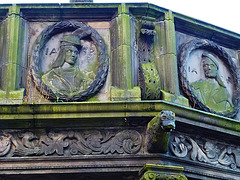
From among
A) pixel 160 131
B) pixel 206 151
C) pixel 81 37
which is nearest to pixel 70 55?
pixel 81 37

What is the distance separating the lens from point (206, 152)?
29.9 feet

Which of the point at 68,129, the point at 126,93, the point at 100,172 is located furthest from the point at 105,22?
the point at 100,172

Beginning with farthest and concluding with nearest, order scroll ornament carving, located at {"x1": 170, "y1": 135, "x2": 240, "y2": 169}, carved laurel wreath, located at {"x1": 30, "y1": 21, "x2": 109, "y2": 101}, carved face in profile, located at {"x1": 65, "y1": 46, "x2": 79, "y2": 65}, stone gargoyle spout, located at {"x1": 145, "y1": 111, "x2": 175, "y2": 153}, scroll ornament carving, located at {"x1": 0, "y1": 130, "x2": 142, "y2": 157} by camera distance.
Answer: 1. carved face in profile, located at {"x1": 65, "y1": 46, "x2": 79, "y2": 65}
2. carved laurel wreath, located at {"x1": 30, "y1": 21, "x2": 109, "y2": 101}
3. scroll ornament carving, located at {"x1": 170, "y1": 135, "x2": 240, "y2": 169}
4. scroll ornament carving, located at {"x1": 0, "y1": 130, "x2": 142, "y2": 157}
5. stone gargoyle spout, located at {"x1": 145, "y1": 111, "x2": 175, "y2": 153}

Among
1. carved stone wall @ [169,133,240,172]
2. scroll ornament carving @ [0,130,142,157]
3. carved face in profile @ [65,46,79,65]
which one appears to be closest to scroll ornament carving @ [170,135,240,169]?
carved stone wall @ [169,133,240,172]

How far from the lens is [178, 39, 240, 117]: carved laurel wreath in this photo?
31.3 ft

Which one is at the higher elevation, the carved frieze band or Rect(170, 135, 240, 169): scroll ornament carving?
Rect(170, 135, 240, 169): scroll ornament carving

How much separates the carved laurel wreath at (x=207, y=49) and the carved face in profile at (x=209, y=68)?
279mm

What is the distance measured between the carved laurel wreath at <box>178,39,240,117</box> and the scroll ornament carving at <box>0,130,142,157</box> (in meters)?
1.47

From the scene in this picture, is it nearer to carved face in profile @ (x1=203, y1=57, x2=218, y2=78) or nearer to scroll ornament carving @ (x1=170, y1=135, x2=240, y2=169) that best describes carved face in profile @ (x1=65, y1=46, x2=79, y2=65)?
scroll ornament carving @ (x1=170, y1=135, x2=240, y2=169)

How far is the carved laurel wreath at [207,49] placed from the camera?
9531 millimetres

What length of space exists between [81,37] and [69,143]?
79.4 inches

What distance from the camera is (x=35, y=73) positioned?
909cm

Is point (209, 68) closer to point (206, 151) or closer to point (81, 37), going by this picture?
point (206, 151)

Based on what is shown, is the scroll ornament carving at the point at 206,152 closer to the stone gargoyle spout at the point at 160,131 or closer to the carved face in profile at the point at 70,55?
the stone gargoyle spout at the point at 160,131
